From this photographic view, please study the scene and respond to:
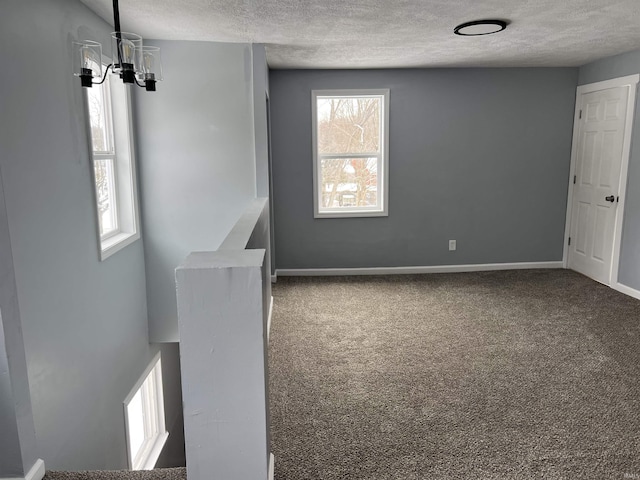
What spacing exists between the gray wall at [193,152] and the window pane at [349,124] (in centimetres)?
141

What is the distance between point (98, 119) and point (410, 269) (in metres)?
3.57

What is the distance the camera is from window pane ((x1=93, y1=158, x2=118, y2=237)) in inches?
144

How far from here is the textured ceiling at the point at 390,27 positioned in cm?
301

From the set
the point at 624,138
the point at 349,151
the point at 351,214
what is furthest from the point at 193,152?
the point at 624,138

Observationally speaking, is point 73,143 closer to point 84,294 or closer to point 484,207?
point 84,294

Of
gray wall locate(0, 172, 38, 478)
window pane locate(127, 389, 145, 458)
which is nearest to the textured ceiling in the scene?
gray wall locate(0, 172, 38, 478)

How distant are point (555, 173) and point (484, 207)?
2.90 feet

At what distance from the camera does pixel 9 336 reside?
1.80m

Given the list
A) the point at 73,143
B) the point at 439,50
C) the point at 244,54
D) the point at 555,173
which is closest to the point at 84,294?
the point at 73,143

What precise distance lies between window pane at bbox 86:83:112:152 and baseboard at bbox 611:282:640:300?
15.7 feet

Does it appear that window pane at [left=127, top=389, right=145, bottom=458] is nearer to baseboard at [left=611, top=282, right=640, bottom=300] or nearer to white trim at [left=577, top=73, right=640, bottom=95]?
baseboard at [left=611, top=282, right=640, bottom=300]

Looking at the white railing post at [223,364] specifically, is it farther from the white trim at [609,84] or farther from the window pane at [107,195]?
the white trim at [609,84]

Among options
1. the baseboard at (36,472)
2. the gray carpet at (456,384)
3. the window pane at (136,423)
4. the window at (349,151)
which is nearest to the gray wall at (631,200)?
the gray carpet at (456,384)

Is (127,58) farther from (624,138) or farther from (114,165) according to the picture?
(624,138)
